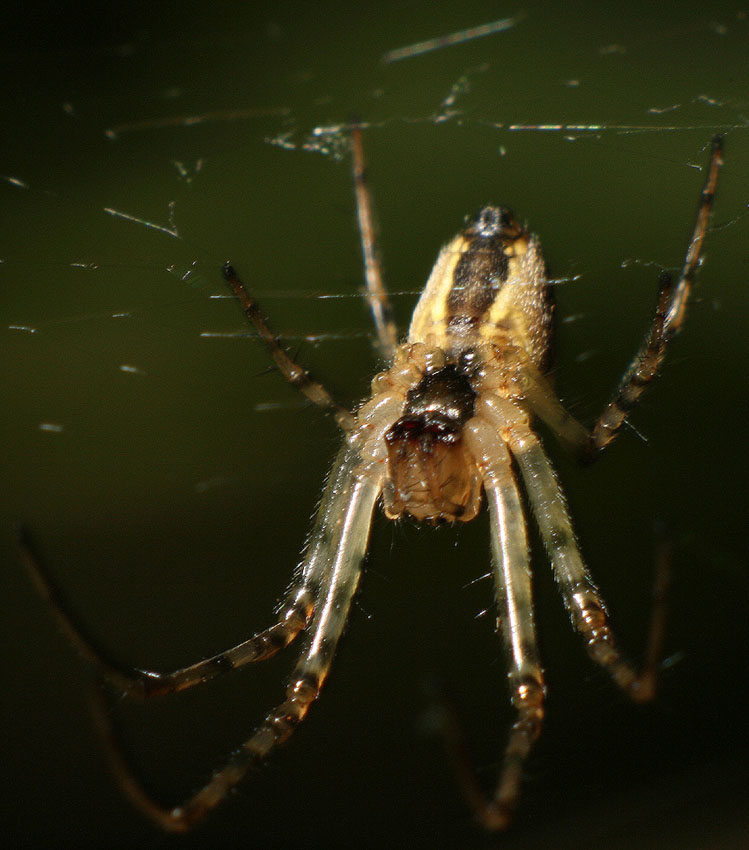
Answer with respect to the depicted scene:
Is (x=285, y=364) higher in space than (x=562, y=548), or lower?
higher

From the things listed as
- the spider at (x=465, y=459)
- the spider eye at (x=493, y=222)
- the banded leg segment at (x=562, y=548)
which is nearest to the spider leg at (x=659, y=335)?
the spider at (x=465, y=459)

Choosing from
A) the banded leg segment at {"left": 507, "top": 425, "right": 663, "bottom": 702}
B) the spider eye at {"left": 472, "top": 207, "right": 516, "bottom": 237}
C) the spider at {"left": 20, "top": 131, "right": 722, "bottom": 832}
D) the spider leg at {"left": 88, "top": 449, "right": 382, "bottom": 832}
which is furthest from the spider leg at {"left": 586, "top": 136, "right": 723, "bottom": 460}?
the spider leg at {"left": 88, "top": 449, "right": 382, "bottom": 832}

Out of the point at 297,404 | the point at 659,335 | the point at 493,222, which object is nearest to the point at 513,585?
the point at 659,335

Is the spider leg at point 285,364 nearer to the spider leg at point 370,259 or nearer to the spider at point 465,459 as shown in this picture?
the spider at point 465,459

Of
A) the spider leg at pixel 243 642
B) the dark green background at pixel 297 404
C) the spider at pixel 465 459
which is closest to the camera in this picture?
the spider leg at pixel 243 642

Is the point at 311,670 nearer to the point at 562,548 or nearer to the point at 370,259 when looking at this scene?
the point at 562,548

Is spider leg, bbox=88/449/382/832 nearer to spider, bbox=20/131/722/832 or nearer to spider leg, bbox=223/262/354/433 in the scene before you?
spider, bbox=20/131/722/832

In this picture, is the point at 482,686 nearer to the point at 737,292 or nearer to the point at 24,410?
the point at 737,292
